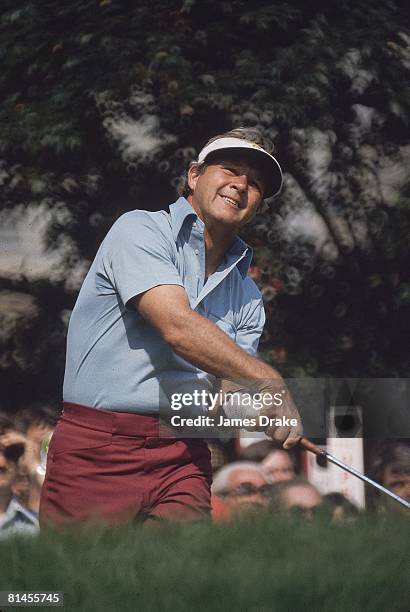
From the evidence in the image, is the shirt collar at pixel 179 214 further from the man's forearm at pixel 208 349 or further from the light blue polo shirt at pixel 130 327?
the man's forearm at pixel 208 349

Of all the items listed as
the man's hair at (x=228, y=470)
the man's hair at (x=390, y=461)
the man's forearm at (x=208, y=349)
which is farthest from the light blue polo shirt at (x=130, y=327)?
the man's hair at (x=390, y=461)

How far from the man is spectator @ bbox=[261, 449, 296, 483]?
1.28 ft

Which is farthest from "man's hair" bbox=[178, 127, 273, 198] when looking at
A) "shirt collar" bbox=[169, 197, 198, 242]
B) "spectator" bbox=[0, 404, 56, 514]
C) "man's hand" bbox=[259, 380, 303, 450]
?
"spectator" bbox=[0, 404, 56, 514]

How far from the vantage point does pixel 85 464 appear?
177cm

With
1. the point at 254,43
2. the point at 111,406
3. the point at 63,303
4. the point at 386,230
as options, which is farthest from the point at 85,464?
the point at 254,43

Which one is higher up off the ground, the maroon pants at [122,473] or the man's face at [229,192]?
the man's face at [229,192]

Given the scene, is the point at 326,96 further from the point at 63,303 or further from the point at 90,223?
the point at 63,303

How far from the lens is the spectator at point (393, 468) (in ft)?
6.94

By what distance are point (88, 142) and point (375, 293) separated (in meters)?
0.82

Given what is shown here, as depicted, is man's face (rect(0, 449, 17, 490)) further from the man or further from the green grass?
the green grass

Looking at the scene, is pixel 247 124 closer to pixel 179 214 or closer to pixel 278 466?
pixel 179 214

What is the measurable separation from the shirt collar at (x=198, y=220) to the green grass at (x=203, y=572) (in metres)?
0.78

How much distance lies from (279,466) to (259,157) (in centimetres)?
79

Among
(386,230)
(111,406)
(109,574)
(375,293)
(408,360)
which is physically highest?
(386,230)
